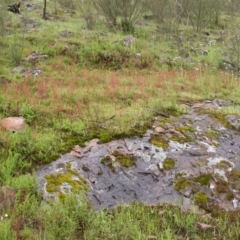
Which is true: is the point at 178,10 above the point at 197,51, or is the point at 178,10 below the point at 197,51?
above

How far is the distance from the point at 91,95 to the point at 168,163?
3.06 m

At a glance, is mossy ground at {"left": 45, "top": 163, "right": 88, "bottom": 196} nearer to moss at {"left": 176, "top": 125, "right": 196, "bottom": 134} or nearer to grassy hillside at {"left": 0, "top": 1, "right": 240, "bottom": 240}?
grassy hillside at {"left": 0, "top": 1, "right": 240, "bottom": 240}

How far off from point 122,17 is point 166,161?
10.5 metres

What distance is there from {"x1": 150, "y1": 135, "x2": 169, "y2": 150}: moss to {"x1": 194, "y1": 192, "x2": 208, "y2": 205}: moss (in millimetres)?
1083

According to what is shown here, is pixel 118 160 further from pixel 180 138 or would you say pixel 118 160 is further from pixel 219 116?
pixel 219 116

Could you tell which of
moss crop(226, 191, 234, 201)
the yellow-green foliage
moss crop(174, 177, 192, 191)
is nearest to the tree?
the yellow-green foliage

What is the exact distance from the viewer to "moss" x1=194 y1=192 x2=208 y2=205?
432 cm

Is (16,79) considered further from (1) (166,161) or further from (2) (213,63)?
(2) (213,63)

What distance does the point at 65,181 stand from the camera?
177 inches

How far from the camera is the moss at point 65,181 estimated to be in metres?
4.34

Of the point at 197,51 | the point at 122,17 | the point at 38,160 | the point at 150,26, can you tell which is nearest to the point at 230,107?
the point at 38,160

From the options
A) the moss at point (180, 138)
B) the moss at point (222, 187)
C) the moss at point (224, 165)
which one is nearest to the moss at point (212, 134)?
the moss at point (180, 138)

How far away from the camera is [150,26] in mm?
15766

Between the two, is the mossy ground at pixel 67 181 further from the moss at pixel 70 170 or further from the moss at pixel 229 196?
the moss at pixel 229 196
